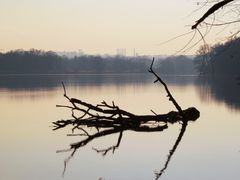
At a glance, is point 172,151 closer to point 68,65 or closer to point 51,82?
point 51,82

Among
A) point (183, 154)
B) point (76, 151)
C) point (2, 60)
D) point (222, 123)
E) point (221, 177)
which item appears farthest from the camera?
point (2, 60)

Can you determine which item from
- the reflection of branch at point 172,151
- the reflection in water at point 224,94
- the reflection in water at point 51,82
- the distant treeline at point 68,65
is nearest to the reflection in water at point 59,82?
the reflection in water at point 51,82

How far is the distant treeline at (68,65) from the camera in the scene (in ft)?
397

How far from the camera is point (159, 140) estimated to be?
36.8 ft

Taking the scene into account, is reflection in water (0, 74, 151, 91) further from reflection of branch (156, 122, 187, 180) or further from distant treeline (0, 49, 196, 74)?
reflection of branch (156, 122, 187, 180)

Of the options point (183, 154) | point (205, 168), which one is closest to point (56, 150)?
point (183, 154)

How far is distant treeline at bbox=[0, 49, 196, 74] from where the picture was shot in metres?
121

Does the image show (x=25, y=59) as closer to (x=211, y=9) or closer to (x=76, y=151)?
(x=76, y=151)

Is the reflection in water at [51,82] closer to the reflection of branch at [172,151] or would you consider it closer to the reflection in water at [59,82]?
the reflection in water at [59,82]

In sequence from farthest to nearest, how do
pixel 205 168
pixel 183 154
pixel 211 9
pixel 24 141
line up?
pixel 24 141 < pixel 183 154 < pixel 205 168 < pixel 211 9

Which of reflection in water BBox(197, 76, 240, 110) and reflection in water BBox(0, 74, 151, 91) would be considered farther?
reflection in water BBox(0, 74, 151, 91)

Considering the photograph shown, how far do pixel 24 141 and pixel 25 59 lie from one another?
114123 mm

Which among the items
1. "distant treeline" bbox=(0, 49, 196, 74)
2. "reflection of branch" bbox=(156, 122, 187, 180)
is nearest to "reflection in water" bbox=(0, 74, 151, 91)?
"distant treeline" bbox=(0, 49, 196, 74)

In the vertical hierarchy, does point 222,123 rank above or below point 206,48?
below
